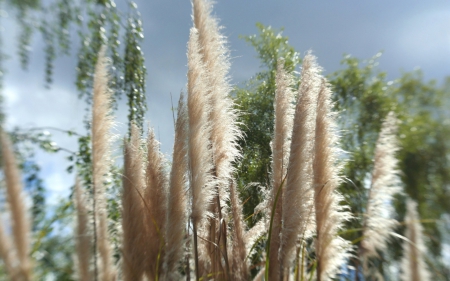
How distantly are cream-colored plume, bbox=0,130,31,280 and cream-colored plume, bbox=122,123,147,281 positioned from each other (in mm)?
461

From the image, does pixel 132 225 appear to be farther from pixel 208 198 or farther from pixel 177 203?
pixel 208 198

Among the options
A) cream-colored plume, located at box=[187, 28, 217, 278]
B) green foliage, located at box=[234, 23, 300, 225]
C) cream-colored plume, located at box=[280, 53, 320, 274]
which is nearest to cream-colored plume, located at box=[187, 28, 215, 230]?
cream-colored plume, located at box=[187, 28, 217, 278]

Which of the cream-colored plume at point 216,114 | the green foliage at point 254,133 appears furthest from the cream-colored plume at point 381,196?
the cream-colored plume at point 216,114

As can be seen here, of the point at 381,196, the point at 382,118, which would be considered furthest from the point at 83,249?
the point at 382,118

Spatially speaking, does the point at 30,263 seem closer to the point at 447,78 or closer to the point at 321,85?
the point at 321,85

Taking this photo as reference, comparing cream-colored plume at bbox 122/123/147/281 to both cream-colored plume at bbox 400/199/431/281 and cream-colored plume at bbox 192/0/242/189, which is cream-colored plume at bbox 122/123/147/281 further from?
cream-colored plume at bbox 400/199/431/281

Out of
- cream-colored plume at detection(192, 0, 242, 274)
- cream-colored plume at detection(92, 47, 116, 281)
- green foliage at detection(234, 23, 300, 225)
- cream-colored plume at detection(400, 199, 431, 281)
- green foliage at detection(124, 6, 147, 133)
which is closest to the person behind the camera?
cream-colored plume at detection(400, 199, 431, 281)

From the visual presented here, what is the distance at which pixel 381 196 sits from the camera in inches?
69.9

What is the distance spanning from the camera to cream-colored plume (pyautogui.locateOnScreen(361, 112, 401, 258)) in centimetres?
162

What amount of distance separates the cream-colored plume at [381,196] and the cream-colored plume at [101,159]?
106 cm

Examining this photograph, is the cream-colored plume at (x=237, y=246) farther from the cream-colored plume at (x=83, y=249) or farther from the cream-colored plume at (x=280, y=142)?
the cream-colored plume at (x=83, y=249)

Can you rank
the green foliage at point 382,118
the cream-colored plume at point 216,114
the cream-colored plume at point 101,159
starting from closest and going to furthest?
the cream-colored plume at point 101,159 → the cream-colored plume at point 216,114 → the green foliage at point 382,118

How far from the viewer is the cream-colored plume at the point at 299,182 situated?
1443 millimetres

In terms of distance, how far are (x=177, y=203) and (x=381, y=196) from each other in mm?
974
